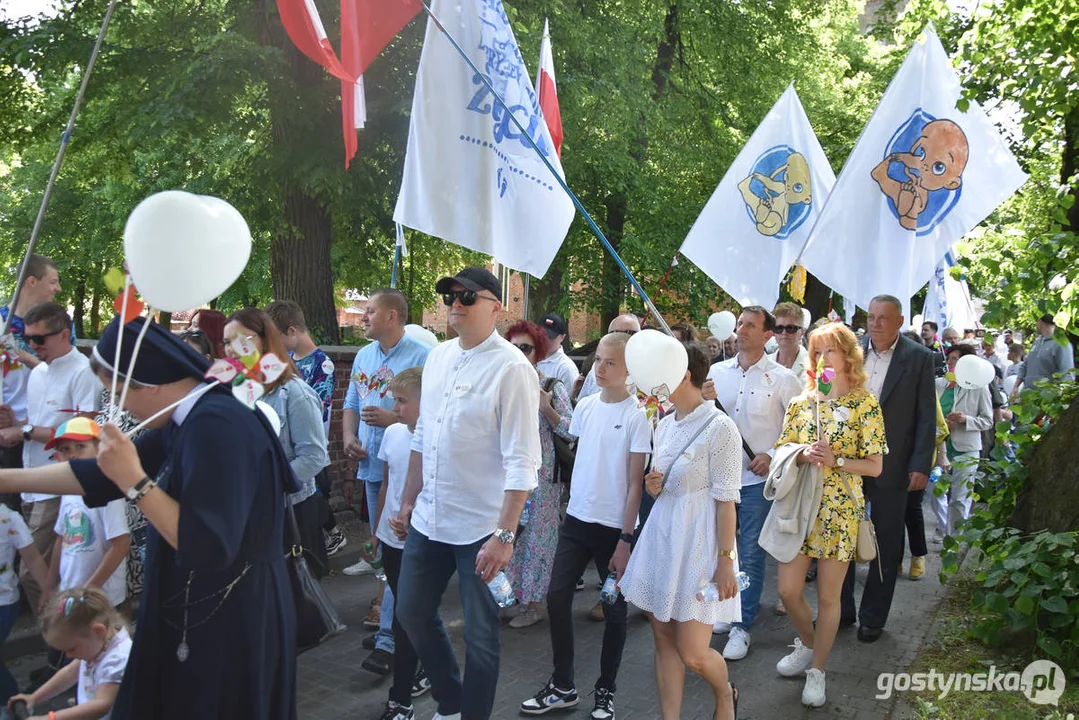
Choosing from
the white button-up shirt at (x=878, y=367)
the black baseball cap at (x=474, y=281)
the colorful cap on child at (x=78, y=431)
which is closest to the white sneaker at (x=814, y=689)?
the white button-up shirt at (x=878, y=367)

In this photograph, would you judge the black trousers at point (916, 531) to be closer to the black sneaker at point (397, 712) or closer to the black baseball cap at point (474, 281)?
the black sneaker at point (397, 712)

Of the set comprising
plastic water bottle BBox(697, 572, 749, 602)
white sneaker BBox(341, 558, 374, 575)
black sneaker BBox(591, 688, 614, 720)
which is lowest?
white sneaker BBox(341, 558, 374, 575)

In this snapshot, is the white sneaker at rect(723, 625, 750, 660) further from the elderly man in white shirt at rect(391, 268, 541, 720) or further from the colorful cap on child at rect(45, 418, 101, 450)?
the colorful cap on child at rect(45, 418, 101, 450)

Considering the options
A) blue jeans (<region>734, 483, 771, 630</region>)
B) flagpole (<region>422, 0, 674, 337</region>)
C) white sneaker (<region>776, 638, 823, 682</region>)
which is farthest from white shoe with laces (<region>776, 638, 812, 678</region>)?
flagpole (<region>422, 0, 674, 337</region>)

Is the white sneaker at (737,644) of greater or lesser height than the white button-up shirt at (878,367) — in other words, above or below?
below

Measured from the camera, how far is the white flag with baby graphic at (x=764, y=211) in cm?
802

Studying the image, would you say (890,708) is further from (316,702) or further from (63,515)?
(63,515)

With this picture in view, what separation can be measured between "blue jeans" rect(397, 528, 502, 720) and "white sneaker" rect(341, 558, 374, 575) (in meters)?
3.30

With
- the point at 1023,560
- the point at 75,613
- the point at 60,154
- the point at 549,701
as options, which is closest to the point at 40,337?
the point at 60,154

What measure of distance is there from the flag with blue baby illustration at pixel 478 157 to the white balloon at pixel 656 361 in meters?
2.38

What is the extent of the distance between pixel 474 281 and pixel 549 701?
7.40ft

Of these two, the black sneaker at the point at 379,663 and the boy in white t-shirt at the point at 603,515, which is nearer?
the boy in white t-shirt at the point at 603,515

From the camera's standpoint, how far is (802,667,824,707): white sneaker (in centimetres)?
462

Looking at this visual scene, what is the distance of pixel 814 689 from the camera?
15.3 ft
